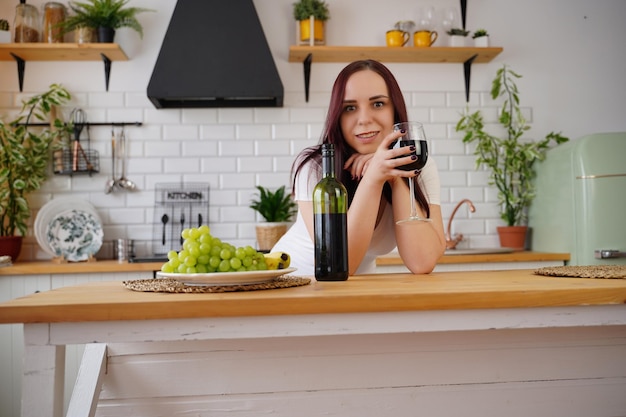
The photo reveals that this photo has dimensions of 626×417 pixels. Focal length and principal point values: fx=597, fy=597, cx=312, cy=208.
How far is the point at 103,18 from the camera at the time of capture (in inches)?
135

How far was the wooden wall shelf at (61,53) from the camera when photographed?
3.32 m

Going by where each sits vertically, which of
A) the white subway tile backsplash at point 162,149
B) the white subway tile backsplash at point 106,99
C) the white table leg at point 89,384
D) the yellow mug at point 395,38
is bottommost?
the white table leg at point 89,384

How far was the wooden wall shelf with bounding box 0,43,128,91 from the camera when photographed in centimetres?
332

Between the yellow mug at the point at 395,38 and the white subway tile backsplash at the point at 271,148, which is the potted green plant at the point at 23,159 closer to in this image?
the white subway tile backsplash at the point at 271,148

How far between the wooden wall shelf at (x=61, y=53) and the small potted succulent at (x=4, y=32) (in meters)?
0.08

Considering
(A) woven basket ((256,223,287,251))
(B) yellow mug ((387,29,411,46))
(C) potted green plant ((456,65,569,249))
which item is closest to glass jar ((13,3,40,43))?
(A) woven basket ((256,223,287,251))

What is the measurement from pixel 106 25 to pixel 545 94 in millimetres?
2729

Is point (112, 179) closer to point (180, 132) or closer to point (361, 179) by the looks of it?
point (180, 132)

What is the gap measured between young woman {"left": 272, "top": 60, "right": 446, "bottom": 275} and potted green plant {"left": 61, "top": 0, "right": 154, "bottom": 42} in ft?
6.68

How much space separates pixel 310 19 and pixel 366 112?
1821mm

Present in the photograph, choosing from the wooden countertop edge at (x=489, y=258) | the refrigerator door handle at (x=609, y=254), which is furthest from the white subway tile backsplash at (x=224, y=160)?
the refrigerator door handle at (x=609, y=254)

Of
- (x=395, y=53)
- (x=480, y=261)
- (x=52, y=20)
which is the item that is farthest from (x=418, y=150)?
(x=52, y=20)

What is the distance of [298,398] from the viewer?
4.15 ft

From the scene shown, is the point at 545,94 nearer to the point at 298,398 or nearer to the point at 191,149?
the point at 191,149
